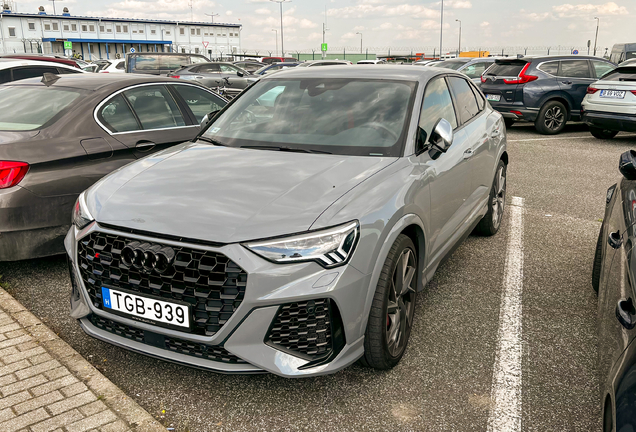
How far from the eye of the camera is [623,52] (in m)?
29.2

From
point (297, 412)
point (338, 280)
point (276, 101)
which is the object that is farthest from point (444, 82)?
point (297, 412)

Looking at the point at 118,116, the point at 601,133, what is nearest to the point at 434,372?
the point at 118,116

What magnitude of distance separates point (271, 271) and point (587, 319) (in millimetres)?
2458

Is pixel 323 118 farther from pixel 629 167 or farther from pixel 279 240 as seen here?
pixel 629 167

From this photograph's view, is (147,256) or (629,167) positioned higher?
(629,167)

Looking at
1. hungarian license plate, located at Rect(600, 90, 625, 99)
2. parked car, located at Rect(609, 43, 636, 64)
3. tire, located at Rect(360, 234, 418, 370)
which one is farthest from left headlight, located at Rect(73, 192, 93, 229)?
parked car, located at Rect(609, 43, 636, 64)

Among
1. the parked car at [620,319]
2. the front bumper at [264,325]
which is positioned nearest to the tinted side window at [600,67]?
the parked car at [620,319]

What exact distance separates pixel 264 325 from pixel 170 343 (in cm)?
52

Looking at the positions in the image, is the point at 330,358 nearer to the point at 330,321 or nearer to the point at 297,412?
the point at 330,321

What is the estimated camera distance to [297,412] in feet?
8.84

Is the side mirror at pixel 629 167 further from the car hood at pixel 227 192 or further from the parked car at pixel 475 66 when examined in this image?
the parked car at pixel 475 66

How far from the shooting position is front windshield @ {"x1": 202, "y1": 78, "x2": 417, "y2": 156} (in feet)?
11.3

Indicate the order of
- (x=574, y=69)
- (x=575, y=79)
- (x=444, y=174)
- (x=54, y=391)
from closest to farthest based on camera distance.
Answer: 1. (x=54, y=391)
2. (x=444, y=174)
3. (x=575, y=79)
4. (x=574, y=69)

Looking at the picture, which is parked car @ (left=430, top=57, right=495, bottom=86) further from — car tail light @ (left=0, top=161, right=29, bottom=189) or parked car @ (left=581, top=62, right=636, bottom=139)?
car tail light @ (left=0, top=161, right=29, bottom=189)
